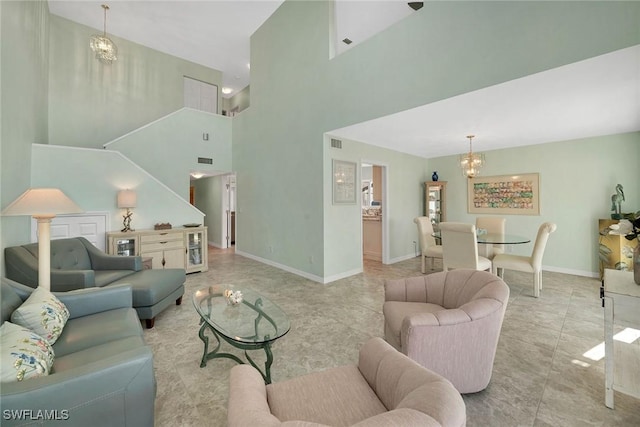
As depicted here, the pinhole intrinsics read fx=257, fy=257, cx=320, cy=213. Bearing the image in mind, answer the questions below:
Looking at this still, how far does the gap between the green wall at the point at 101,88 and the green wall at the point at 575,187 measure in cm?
834

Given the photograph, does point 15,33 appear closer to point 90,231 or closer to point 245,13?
point 90,231

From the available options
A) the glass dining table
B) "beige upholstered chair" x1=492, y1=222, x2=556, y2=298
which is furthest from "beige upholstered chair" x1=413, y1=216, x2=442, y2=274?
"beige upholstered chair" x1=492, y1=222, x2=556, y2=298

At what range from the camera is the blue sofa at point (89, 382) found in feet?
3.26

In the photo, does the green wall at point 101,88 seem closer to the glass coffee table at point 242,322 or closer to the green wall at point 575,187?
the glass coffee table at point 242,322

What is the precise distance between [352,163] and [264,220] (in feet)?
7.43

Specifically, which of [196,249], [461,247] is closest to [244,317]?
[461,247]

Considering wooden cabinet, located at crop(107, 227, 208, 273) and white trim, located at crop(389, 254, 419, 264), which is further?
white trim, located at crop(389, 254, 419, 264)

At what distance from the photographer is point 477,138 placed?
4.57 m

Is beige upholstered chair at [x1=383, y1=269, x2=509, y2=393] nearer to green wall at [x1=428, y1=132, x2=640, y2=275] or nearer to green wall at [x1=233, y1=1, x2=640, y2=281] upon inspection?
green wall at [x1=233, y1=1, x2=640, y2=281]

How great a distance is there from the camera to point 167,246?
4.45 metres

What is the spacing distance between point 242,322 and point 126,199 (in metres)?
3.55

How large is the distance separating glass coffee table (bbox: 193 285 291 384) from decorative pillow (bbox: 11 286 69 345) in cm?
81

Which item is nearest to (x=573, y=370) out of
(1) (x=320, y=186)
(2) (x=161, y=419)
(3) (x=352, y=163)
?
(2) (x=161, y=419)

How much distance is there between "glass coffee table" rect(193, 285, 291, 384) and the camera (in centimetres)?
172
